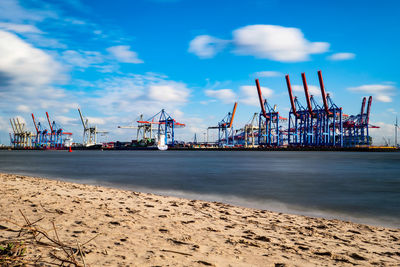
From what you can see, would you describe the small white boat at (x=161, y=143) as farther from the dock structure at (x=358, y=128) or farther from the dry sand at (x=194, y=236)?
the dry sand at (x=194, y=236)

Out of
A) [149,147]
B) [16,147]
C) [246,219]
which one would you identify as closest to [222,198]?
[246,219]

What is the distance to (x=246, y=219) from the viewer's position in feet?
23.2

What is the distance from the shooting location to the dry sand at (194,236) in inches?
158

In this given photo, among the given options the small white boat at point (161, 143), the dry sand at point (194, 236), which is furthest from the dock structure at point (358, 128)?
the dry sand at point (194, 236)

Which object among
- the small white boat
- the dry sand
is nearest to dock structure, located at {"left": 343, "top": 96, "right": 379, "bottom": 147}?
the small white boat

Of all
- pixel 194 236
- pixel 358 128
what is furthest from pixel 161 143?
pixel 194 236

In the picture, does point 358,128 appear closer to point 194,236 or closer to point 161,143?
point 161,143

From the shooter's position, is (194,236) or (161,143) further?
(161,143)

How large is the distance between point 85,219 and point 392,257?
5687 mm

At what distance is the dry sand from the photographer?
4.02 m

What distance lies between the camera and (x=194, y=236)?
5.18m

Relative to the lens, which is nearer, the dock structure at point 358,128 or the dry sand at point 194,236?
the dry sand at point 194,236

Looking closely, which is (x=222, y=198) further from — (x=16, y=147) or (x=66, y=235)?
(x=16, y=147)

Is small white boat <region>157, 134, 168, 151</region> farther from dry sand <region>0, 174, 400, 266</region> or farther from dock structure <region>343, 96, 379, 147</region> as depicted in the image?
dry sand <region>0, 174, 400, 266</region>
